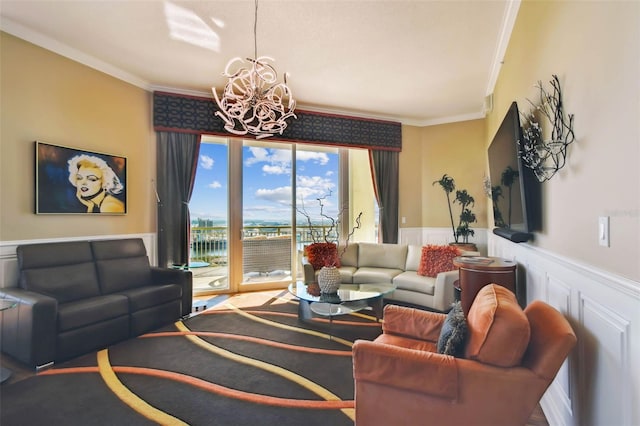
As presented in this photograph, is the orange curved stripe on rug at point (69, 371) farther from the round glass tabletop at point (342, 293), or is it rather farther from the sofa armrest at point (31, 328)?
the round glass tabletop at point (342, 293)

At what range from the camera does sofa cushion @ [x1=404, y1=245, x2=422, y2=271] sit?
4324 mm

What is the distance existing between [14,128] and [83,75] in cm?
96

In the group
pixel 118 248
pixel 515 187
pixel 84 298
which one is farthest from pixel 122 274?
pixel 515 187

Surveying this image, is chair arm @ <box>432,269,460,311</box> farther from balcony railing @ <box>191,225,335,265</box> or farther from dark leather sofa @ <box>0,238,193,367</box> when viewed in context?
dark leather sofa @ <box>0,238,193,367</box>

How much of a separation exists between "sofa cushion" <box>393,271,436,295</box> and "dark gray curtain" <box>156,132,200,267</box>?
2.98 m

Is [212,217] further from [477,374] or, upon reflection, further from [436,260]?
[477,374]

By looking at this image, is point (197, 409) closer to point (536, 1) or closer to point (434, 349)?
point (434, 349)

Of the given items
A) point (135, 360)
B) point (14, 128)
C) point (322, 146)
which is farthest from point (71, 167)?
point (322, 146)

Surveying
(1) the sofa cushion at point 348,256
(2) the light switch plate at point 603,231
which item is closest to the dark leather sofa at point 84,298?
(1) the sofa cushion at point 348,256

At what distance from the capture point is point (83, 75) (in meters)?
3.45

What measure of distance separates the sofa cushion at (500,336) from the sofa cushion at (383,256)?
308 cm

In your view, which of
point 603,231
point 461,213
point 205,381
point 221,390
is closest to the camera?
point 603,231

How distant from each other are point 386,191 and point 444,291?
238 cm

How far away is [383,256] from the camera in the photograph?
4578 millimetres
